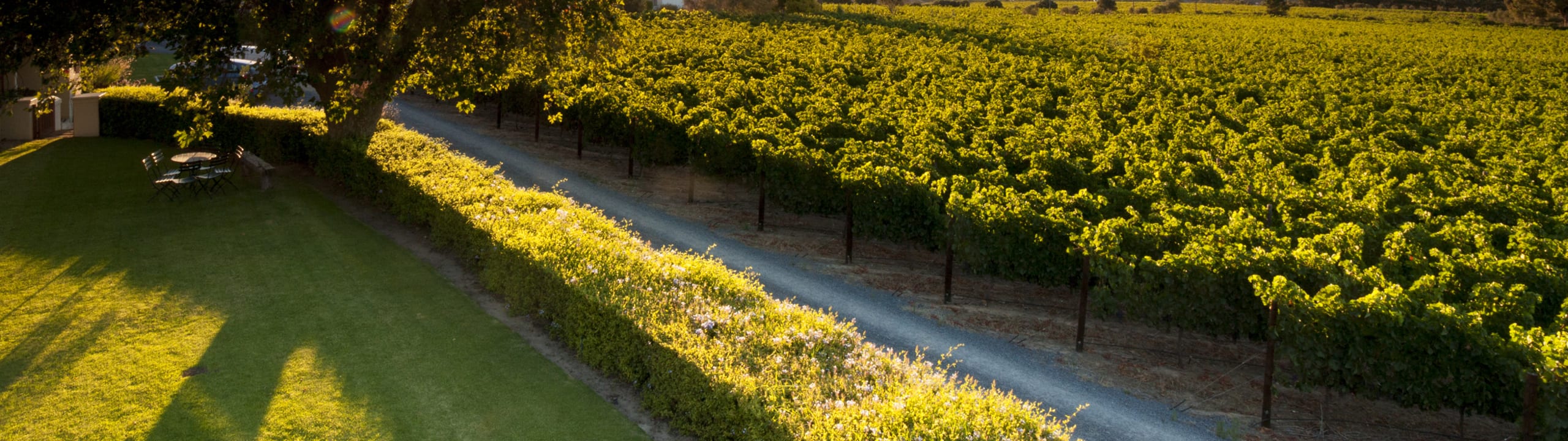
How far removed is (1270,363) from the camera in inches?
469

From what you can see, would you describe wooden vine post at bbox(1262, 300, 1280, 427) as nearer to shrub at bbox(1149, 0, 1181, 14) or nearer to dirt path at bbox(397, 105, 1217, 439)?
dirt path at bbox(397, 105, 1217, 439)

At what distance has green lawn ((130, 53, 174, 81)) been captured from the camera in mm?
41312

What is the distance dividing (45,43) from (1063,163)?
1887 centimetres

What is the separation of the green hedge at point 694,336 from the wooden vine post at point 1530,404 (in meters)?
4.66

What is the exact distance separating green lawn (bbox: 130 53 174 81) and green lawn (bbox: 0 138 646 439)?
25448mm

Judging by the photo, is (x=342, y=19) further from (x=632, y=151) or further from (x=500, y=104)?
(x=500, y=104)

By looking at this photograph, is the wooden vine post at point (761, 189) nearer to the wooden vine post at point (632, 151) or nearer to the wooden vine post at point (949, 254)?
the wooden vine post at point (949, 254)

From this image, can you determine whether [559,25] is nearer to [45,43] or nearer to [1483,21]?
[45,43]

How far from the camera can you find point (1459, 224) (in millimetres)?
14414

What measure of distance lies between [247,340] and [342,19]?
901cm

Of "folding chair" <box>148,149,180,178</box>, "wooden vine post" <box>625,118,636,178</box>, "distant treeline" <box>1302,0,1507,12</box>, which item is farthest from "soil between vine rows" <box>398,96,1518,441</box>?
"distant treeline" <box>1302,0,1507,12</box>

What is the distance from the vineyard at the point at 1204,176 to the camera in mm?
11305

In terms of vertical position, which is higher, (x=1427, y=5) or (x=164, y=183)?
(x=1427, y=5)

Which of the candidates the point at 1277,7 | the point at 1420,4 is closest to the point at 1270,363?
the point at 1277,7
